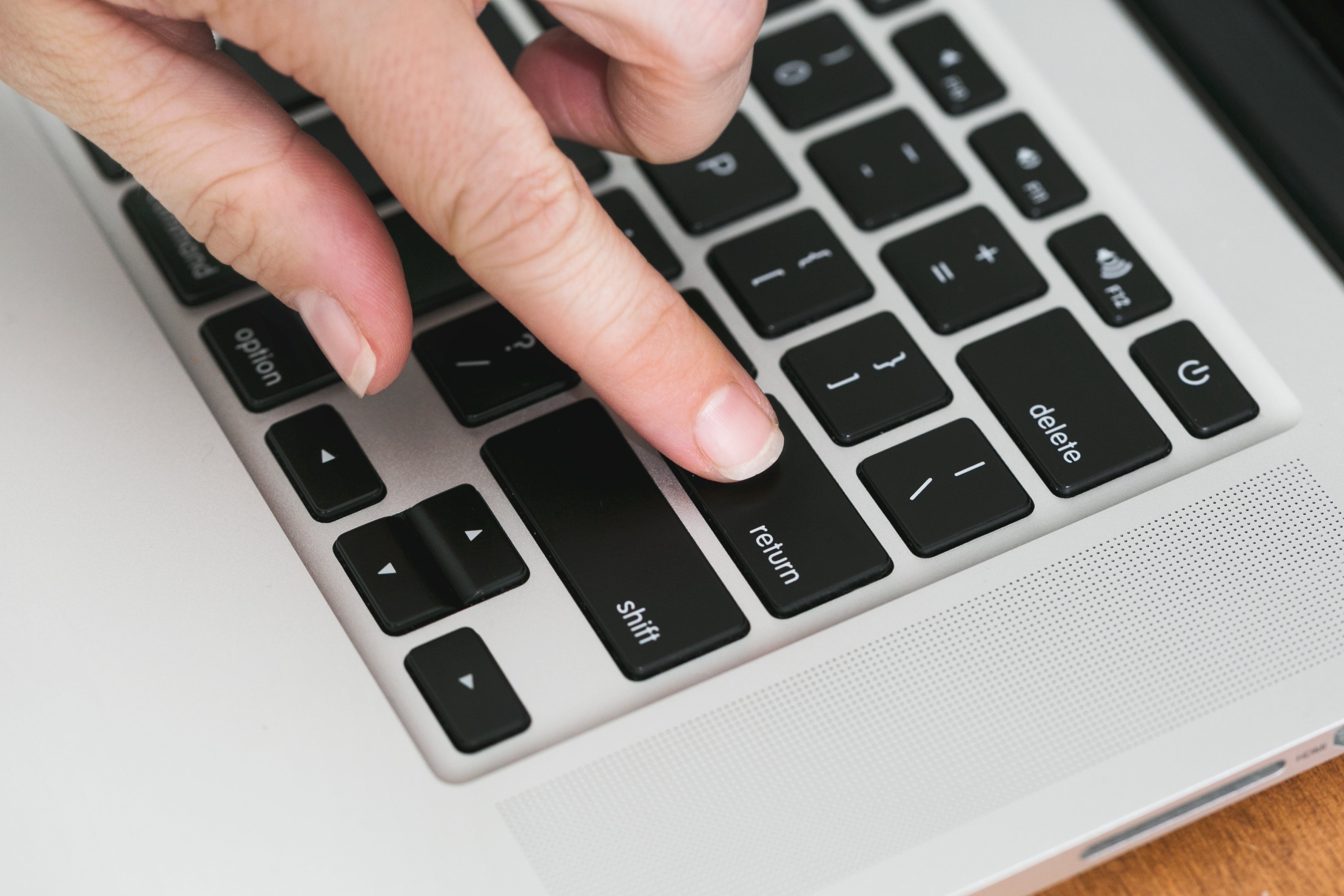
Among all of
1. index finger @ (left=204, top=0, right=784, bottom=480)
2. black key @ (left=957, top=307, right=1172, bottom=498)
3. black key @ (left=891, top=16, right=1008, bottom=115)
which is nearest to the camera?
index finger @ (left=204, top=0, right=784, bottom=480)

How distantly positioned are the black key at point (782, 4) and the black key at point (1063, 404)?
235 millimetres

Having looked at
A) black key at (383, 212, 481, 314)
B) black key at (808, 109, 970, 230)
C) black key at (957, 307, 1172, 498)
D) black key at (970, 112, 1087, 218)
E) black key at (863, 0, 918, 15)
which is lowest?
black key at (957, 307, 1172, 498)

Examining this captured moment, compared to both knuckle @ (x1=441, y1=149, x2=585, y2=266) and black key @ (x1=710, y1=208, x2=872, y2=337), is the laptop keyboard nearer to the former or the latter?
black key @ (x1=710, y1=208, x2=872, y2=337)

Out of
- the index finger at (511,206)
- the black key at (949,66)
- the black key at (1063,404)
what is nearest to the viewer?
the index finger at (511,206)

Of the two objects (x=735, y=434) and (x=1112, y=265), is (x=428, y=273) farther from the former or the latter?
(x=1112, y=265)

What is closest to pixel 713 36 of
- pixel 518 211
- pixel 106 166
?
Answer: pixel 518 211

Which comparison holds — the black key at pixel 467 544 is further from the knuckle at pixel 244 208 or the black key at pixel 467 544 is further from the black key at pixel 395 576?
the knuckle at pixel 244 208

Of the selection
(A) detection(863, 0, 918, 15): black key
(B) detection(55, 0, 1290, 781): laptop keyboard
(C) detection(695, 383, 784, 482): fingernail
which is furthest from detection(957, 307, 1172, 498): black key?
(A) detection(863, 0, 918, 15): black key

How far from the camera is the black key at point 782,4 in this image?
2.23 feet

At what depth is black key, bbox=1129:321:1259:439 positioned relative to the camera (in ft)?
1.78

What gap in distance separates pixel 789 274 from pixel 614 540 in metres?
0.16

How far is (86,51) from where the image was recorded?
1.63 ft

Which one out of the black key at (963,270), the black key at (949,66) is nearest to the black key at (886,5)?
the black key at (949,66)

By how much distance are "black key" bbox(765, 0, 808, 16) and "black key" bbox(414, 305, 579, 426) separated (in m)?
0.24
